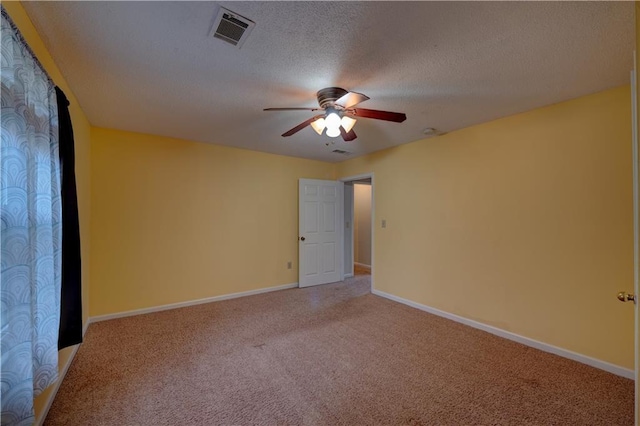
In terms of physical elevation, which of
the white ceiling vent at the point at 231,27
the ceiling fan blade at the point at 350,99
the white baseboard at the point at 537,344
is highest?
the white ceiling vent at the point at 231,27

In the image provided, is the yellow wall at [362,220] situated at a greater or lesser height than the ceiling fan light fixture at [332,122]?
lesser

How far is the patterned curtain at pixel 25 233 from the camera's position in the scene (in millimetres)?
1240

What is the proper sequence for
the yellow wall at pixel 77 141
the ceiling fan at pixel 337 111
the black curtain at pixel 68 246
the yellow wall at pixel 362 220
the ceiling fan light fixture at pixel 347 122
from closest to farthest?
the yellow wall at pixel 77 141 → the black curtain at pixel 68 246 → the ceiling fan at pixel 337 111 → the ceiling fan light fixture at pixel 347 122 → the yellow wall at pixel 362 220

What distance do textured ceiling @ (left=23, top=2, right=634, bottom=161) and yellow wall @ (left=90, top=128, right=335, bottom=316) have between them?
0.87 meters

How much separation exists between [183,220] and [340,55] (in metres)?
3.15

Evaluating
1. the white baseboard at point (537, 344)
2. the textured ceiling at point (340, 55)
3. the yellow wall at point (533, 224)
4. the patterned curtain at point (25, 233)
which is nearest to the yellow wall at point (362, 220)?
the yellow wall at point (533, 224)

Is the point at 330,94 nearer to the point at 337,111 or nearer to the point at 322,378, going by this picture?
the point at 337,111

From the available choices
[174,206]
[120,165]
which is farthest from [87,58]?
[174,206]

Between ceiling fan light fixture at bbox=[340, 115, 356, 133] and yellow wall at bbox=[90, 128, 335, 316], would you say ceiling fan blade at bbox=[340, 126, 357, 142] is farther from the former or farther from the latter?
yellow wall at bbox=[90, 128, 335, 316]

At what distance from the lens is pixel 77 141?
2650 millimetres

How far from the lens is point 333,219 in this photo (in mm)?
5332

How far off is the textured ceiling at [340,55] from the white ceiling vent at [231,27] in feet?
0.12

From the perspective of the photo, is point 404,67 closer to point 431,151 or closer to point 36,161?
point 431,151

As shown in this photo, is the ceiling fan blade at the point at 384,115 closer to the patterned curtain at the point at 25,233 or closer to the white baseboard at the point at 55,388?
the patterned curtain at the point at 25,233
